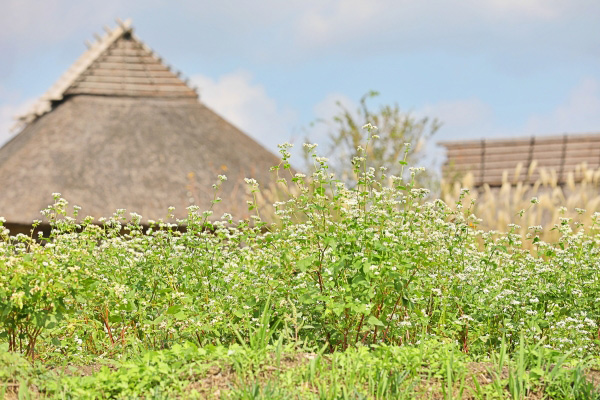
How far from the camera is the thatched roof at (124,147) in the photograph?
1436 centimetres

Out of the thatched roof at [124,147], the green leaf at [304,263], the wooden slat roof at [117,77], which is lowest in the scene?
the green leaf at [304,263]

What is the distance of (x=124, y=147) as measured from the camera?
50.7ft

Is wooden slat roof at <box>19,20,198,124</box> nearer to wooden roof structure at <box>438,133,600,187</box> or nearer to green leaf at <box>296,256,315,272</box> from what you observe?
wooden roof structure at <box>438,133,600,187</box>

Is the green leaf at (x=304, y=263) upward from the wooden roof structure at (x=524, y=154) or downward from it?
downward

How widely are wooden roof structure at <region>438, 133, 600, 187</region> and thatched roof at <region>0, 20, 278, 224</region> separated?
226 inches

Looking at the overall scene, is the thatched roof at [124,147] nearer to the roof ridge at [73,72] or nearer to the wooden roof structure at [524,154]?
the roof ridge at [73,72]

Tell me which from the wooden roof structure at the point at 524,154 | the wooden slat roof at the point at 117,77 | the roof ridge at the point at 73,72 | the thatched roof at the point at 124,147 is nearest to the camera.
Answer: the thatched roof at the point at 124,147

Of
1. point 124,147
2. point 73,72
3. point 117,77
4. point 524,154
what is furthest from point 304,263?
point 524,154

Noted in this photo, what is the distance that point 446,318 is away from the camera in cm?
513

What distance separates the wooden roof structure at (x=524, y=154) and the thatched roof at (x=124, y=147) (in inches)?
226

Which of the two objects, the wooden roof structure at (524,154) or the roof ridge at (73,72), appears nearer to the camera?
the roof ridge at (73,72)

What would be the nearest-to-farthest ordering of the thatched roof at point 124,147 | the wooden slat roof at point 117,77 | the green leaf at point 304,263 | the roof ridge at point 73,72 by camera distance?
the green leaf at point 304,263 < the thatched roof at point 124,147 < the wooden slat roof at point 117,77 < the roof ridge at point 73,72

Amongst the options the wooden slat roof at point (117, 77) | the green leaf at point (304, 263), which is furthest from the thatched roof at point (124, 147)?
the green leaf at point (304, 263)

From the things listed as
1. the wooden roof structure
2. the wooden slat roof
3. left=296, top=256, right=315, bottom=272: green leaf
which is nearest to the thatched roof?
the wooden slat roof
